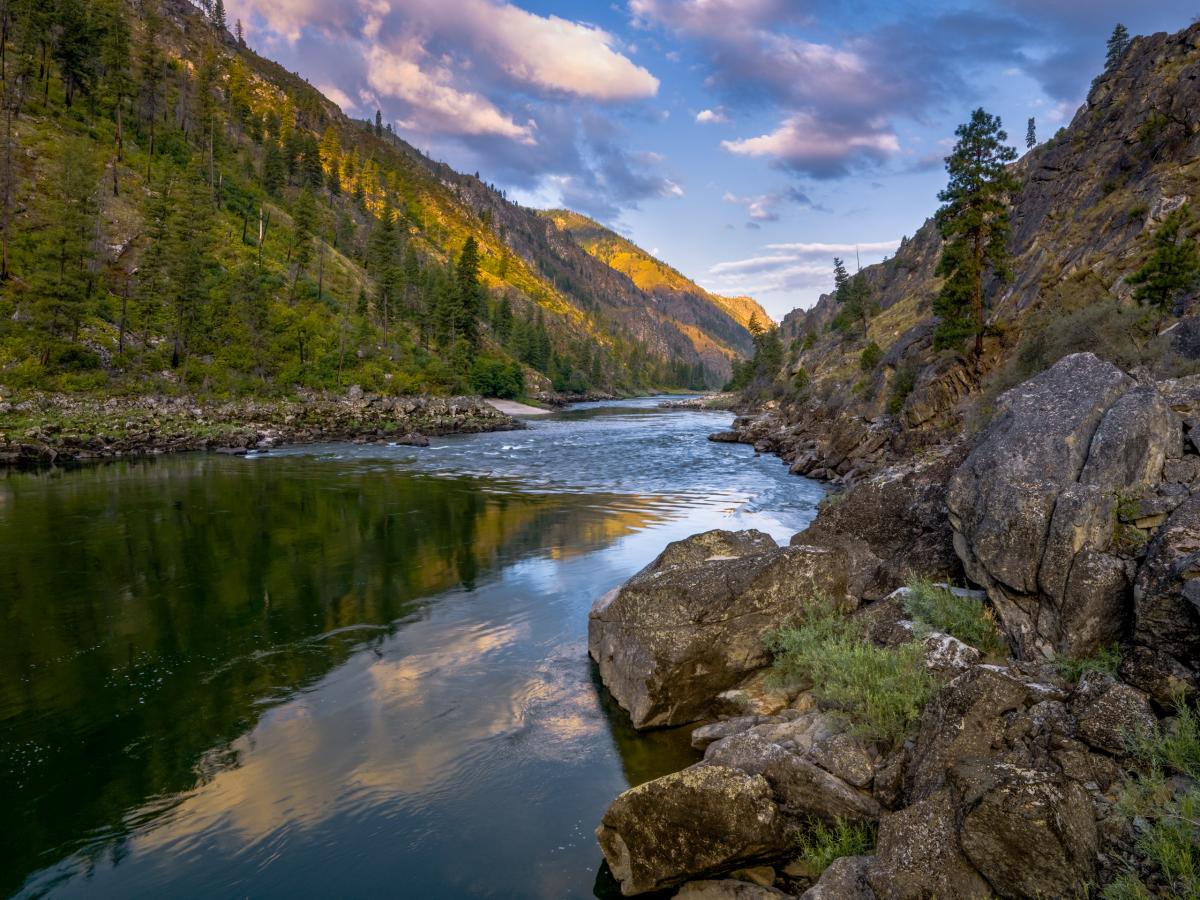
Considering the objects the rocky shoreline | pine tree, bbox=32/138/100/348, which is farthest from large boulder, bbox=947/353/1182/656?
pine tree, bbox=32/138/100/348

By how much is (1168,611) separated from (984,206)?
36362 millimetres

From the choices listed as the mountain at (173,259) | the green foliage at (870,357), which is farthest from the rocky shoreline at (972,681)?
the mountain at (173,259)

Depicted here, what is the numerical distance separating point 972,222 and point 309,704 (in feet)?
131

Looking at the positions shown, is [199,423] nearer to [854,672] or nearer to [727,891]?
[854,672]

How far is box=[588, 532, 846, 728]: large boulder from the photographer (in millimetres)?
10672

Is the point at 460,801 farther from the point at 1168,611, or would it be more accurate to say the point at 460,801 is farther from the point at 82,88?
the point at 82,88

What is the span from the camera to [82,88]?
92062 millimetres

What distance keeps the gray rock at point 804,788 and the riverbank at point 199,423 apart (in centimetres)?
4883

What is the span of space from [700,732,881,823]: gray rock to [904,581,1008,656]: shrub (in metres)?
3.77

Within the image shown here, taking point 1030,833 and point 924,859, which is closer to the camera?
point 1030,833

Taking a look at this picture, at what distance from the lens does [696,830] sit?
6934 millimetres

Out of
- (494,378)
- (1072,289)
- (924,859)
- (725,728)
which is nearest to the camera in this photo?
(924,859)

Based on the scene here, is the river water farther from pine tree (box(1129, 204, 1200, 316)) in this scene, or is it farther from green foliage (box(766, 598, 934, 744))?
pine tree (box(1129, 204, 1200, 316))

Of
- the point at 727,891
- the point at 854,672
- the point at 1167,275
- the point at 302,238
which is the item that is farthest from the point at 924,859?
the point at 302,238
